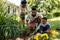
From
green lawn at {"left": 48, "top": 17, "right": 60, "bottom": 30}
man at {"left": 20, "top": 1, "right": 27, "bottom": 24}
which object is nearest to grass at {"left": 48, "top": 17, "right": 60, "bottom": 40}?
green lawn at {"left": 48, "top": 17, "right": 60, "bottom": 30}

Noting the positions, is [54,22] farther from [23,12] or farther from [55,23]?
[23,12]

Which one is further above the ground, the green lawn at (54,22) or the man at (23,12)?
the man at (23,12)

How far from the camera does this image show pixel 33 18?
4.43 m

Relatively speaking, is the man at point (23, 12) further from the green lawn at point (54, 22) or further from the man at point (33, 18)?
the green lawn at point (54, 22)

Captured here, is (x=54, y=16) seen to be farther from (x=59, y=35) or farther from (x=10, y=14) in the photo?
(x=10, y=14)

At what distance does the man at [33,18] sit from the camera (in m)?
4.41

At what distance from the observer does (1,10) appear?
4.48 metres

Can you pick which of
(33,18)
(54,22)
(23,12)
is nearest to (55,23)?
(54,22)

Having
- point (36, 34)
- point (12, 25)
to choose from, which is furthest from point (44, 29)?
point (12, 25)

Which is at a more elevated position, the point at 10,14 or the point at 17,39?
the point at 10,14

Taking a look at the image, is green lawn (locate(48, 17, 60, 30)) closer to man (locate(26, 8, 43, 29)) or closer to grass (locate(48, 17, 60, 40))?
grass (locate(48, 17, 60, 40))

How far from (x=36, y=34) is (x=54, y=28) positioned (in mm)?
242

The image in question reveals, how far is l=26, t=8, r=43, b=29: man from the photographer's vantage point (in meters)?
4.41

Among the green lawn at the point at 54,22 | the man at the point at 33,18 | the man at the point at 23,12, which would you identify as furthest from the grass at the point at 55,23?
the man at the point at 23,12
